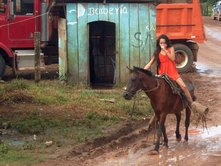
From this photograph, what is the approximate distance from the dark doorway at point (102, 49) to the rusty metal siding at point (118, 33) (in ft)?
4.21

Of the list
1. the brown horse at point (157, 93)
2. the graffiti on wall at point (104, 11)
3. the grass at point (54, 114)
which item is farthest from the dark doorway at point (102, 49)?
the brown horse at point (157, 93)

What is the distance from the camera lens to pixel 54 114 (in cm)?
1214

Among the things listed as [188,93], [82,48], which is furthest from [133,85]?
[82,48]

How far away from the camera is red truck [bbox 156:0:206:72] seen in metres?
18.6

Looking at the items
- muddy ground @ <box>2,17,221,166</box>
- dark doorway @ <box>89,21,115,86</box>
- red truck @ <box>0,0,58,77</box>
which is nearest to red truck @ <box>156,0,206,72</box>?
dark doorway @ <box>89,21,115,86</box>

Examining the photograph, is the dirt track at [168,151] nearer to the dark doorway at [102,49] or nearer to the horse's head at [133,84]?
the horse's head at [133,84]

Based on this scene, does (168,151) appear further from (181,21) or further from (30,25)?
(181,21)

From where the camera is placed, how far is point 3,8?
671 inches

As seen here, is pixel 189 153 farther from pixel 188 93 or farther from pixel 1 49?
pixel 1 49

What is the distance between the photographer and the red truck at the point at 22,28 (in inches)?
671

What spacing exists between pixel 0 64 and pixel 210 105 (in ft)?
23.0

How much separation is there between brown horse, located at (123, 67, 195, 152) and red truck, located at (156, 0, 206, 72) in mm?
9187

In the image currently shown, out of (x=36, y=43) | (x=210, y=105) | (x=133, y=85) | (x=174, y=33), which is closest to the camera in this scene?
(x=133, y=85)

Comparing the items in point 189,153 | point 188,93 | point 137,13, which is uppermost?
point 137,13
